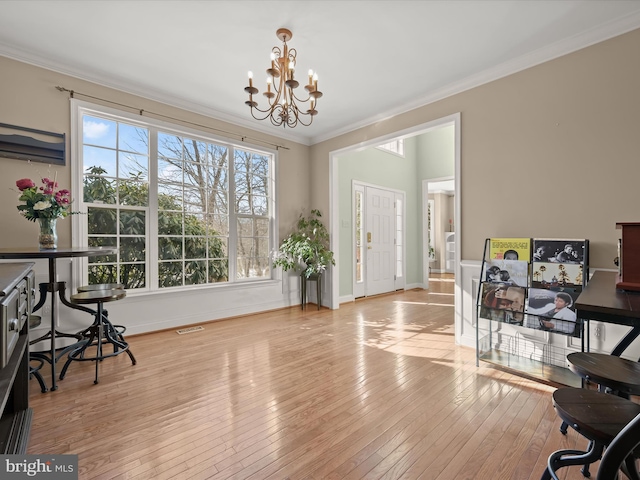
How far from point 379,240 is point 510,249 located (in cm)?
330

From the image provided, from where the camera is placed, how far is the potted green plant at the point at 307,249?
453 centimetres

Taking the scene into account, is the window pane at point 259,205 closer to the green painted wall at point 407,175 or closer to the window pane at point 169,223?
the window pane at point 169,223

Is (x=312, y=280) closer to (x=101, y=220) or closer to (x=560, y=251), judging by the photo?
(x=101, y=220)

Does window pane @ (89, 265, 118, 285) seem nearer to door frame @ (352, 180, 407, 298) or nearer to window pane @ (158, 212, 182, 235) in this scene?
window pane @ (158, 212, 182, 235)

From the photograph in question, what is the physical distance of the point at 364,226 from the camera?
569 cm

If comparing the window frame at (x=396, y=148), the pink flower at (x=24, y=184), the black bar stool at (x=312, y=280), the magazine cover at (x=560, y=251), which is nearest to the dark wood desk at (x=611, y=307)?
the magazine cover at (x=560, y=251)

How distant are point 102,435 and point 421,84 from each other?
4013 mm

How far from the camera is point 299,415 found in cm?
189

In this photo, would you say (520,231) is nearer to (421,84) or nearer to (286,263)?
(421,84)

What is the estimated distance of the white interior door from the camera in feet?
18.9

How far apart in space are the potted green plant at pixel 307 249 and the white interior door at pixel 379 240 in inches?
48.1

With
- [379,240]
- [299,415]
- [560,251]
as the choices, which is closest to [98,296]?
[299,415]

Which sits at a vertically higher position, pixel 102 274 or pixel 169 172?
pixel 169 172

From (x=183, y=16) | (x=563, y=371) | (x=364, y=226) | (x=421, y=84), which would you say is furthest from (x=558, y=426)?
(x=364, y=226)
